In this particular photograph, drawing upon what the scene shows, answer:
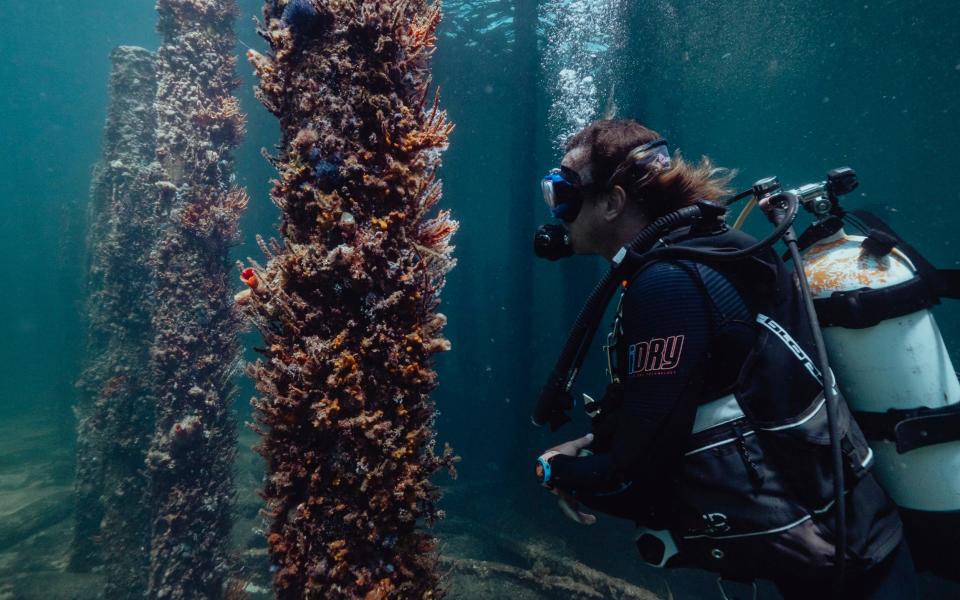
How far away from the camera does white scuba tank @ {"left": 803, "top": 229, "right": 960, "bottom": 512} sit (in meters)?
2.40

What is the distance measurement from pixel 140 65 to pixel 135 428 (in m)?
9.49

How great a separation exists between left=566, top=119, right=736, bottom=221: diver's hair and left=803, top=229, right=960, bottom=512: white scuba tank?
0.89 metres

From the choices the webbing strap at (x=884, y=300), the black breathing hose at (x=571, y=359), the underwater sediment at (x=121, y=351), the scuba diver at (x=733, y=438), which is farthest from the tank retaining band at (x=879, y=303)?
the underwater sediment at (x=121, y=351)

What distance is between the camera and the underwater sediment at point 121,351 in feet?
29.5

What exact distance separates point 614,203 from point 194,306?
7735 mm

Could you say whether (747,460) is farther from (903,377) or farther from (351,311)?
(351,311)

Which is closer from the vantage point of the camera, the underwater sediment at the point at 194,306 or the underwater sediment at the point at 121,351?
the underwater sediment at the point at 194,306

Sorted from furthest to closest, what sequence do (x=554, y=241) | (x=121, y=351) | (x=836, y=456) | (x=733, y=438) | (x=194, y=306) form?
(x=121, y=351) < (x=194, y=306) < (x=554, y=241) < (x=733, y=438) < (x=836, y=456)

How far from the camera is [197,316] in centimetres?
766

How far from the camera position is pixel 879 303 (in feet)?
7.93

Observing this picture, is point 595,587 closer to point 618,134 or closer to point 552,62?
point 618,134

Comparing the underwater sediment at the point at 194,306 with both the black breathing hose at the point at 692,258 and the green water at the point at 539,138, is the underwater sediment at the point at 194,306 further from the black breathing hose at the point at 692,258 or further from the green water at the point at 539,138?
the black breathing hose at the point at 692,258

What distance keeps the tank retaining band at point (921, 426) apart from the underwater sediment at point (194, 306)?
860 cm

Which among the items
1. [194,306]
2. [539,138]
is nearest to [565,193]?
[194,306]
